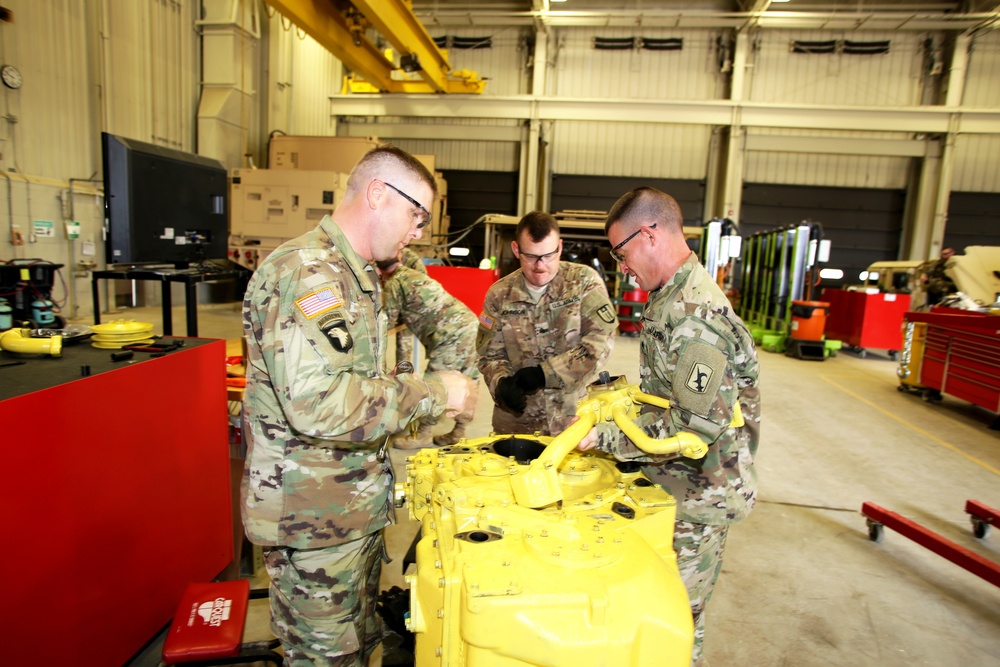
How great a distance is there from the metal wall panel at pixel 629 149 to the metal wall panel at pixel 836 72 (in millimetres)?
1737

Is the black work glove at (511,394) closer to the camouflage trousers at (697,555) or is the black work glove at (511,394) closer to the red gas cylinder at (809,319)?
the camouflage trousers at (697,555)

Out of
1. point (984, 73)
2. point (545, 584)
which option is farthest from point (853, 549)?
point (984, 73)

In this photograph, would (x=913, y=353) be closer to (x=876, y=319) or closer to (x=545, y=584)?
(x=876, y=319)

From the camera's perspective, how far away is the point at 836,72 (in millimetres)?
12070

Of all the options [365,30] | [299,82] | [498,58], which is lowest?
[365,30]

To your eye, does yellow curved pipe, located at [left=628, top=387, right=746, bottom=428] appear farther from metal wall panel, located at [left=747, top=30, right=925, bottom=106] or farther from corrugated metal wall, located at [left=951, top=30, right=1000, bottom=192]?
corrugated metal wall, located at [left=951, top=30, right=1000, bottom=192]

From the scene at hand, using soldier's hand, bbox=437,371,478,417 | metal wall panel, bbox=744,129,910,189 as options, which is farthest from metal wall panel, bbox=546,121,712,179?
soldier's hand, bbox=437,371,478,417

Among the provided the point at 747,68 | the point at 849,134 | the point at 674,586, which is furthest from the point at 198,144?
the point at 849,134

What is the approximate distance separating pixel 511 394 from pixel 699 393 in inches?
47.2

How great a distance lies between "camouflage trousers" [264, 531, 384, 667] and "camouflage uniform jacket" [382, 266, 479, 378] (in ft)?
5.63

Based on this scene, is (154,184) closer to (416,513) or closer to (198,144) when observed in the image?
(416,513)

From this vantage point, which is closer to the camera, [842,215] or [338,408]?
[338,408]

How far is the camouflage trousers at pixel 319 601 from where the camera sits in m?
1.52

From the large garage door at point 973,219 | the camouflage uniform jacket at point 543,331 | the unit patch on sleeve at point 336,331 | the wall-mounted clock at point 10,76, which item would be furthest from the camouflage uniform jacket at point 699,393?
the large garage door at point 973,219
